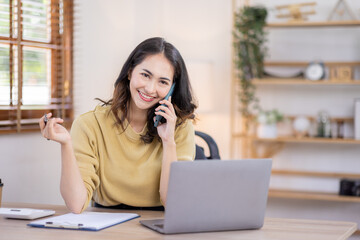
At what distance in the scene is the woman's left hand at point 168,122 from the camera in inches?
78.7

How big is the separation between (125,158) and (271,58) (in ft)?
7.86

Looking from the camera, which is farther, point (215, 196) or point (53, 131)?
point (53, 131)

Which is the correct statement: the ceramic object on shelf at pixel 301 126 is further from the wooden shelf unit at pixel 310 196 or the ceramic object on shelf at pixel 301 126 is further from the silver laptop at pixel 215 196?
the silver laptop at pixel 215 196

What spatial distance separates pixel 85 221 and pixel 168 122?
1.74 feet

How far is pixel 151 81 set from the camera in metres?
2.01

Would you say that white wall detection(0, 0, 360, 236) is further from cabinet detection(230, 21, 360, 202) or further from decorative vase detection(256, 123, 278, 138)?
decorative vase detection(256, 123, 278, 138)

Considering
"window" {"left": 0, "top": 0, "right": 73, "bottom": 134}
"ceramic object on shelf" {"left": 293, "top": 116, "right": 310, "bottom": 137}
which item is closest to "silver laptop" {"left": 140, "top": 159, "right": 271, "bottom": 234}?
"window" {"left": 0, "top": 0, "right": 73, "bottom": 134}

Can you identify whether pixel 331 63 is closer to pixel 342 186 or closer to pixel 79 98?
pixel 342 186

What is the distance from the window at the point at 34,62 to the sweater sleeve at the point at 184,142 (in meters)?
0.86

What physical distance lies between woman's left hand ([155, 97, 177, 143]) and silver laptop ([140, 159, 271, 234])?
1.55 feet

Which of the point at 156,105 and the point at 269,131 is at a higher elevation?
the point at 156,105

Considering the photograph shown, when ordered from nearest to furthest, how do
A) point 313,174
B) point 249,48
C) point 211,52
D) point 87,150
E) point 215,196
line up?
1. point 215,196
2. point 87,150
3. point 249,48
4. point 313,174
5. point 211,52

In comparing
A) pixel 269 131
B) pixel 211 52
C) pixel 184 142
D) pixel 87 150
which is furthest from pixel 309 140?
pixel 87 150

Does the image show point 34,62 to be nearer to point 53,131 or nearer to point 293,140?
point 53,131
